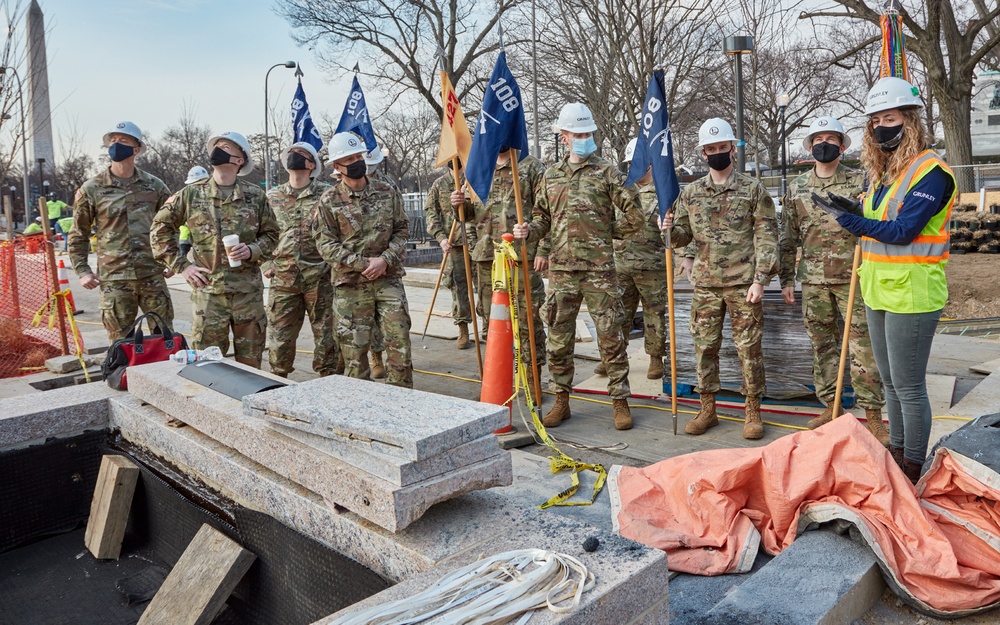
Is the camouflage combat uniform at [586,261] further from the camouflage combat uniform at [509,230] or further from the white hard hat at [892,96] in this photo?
the white hard hat at [892,96]

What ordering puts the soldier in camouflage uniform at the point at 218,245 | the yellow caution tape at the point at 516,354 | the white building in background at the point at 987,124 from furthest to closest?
1. the white building in background at the point at 987,124
2. the soldier in camouflage uniform at the point at 218,245
3. the yellow caution tape at the point at 516,354

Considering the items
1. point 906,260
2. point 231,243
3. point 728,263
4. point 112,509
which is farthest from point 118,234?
point 906,260

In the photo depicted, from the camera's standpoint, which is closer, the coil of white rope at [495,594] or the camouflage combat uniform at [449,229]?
the coil of white rope at [495,594]

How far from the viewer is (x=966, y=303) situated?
38.8ft

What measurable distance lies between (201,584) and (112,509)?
44.2 inches

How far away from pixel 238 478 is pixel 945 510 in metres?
3.00

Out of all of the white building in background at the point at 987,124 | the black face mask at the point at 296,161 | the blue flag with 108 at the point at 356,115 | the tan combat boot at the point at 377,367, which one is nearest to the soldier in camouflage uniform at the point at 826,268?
the tan combat boot at the point at 377,367

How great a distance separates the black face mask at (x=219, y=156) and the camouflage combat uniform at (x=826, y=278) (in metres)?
4.52

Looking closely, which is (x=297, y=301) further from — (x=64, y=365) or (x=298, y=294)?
(x=64, y=365)

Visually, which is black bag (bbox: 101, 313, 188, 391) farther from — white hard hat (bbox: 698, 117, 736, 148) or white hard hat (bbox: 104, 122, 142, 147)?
white hard hat (bbox: 698, 117, 736, 148)

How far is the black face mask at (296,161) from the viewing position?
7.46 metres

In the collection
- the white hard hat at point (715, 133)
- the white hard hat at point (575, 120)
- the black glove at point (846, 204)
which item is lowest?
the black glove at point (846, 204)

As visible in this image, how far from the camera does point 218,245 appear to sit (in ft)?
21.5

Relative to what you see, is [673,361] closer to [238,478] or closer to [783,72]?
[238,478]
